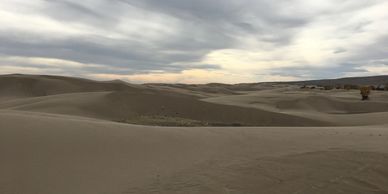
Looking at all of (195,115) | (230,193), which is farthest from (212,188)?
(195,115)

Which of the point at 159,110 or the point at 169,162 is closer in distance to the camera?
the point at 169,162

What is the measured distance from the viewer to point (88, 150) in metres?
5.61

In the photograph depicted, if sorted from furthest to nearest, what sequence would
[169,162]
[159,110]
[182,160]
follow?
[159,110], [182,160], [169,162]

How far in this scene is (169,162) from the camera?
5605mm

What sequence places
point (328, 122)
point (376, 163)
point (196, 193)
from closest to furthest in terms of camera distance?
1. point (196, 193)
2. point (376, 163)
3. point (328, 122)

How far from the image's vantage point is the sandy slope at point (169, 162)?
4590 mm

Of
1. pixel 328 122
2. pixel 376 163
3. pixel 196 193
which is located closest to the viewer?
pixel 196 193

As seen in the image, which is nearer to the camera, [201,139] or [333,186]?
[333,186]

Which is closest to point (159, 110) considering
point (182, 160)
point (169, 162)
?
point (182, 160)

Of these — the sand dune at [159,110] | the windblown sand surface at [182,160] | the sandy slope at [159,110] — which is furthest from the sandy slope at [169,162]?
the sandy slope at [159,110]

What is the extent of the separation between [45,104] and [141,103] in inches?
139

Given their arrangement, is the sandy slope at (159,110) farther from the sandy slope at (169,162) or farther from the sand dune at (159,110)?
the sandy slope at (169,162)

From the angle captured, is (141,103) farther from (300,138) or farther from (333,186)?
(333,186)

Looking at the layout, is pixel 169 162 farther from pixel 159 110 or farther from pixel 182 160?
pixel 159 110
